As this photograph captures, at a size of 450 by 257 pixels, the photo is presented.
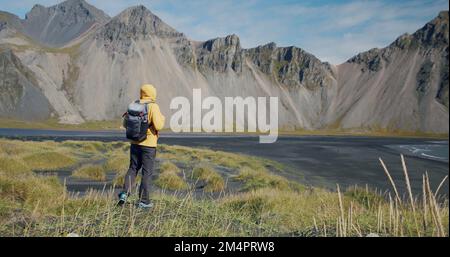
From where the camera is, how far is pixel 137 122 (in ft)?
22.0

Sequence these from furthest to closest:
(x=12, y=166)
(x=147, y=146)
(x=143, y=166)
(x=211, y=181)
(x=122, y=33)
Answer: (x=122, y=33) → (x=211, y=181) → (x=12, y=166) → (x=143, y=166) → (x=147, y=146)

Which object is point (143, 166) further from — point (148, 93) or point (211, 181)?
point (211, 181)

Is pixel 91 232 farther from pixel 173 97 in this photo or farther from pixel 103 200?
pixel 173 97

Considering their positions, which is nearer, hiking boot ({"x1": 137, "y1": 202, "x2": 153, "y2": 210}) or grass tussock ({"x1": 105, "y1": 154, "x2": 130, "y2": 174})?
hiking boot ({"x1": 137, "y1": 202, "x2": 153, "y2": 210})

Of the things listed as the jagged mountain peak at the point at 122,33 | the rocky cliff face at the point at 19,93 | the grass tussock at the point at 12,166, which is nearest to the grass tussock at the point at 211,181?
the grass tussock at the point at 12,166

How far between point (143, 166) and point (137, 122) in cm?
96

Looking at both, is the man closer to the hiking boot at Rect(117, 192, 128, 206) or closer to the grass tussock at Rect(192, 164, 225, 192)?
the hiking boot at Rect(117, 192, 128, 206)

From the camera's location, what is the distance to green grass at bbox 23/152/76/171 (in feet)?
74.2

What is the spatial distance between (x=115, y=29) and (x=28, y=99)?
190 ft

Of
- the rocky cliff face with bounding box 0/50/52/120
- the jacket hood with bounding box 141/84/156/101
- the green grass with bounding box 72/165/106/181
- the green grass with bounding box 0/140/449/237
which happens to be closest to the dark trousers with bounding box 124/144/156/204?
the green grass with bounding box 0/140/449/237

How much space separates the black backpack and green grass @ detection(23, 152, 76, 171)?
17315mm

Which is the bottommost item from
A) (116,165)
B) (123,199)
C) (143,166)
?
(116,165)

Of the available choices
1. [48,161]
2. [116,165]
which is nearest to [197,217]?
[116,165]
